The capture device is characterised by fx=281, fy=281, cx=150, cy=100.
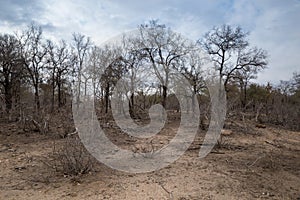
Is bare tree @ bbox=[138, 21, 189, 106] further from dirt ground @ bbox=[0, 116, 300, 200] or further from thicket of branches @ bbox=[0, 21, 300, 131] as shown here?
dirt ground @ bbox=[0, 116, 300, 200]

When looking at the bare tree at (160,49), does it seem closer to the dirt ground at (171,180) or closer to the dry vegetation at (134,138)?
the dry vegetation at (134,138)

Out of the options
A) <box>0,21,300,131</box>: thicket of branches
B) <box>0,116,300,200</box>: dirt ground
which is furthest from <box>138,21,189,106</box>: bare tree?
<box>0,116,300,200</box>: dirt ground

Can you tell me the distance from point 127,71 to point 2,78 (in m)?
7.22

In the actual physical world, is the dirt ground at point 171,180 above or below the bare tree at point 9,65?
below

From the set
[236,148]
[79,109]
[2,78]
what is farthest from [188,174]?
[2,78]

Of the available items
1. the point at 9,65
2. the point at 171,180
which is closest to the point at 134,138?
the point at 171,180

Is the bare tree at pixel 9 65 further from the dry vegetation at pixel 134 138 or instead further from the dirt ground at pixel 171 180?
the dirt ground at pixel 171 180

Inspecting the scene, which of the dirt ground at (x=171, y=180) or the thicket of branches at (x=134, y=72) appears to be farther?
the thicket of branches at (x=134, y=72)

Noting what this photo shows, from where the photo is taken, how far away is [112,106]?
11.6 metres

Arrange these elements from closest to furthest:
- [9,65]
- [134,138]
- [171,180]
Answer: [171,180] < [134,138] < [9,65]

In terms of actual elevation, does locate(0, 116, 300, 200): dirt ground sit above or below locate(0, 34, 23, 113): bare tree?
below

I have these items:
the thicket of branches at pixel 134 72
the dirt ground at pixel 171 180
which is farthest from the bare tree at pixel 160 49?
the dirt ground at pixel 171 180

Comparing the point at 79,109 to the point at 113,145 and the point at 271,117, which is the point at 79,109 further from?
the point at 271,117

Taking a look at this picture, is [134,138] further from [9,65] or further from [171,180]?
[9,65]
